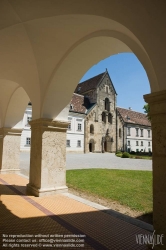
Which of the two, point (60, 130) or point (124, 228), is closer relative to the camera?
point (124, 228)

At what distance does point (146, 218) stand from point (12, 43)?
536 cm

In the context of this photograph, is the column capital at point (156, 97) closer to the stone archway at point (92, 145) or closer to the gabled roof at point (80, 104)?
the gabled roof at point (80, 104)

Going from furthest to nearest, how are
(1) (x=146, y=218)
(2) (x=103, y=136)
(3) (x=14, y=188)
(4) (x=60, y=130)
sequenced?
(2) (x=103, y=136), (3) (x=14, y=188), (4) (x=60, y=130), (1) (x=146, y=218)

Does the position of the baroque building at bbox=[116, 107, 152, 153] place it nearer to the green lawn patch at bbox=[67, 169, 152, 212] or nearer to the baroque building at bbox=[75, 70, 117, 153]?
the baroque building at bbox=[75, 70, 117, 153]

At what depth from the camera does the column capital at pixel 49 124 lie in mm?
5449

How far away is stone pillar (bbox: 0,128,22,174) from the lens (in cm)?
877

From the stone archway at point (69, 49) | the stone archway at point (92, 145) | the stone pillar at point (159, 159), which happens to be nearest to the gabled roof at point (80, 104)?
Answer: the stone archway at point (92, 145)

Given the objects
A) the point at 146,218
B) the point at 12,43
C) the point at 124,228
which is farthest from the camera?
the point at 12,43

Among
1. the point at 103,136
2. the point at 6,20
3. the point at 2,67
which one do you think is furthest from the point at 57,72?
the point at 103,136

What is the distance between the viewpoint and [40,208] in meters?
4.30

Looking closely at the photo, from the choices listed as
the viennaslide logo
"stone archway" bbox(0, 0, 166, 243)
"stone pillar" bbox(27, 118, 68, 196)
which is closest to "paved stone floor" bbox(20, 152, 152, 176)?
"stone pillar" bbox(27, 118, 68, 196)

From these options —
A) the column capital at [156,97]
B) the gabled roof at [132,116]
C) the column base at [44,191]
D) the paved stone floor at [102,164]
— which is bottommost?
the paved stone floor at [102,164]

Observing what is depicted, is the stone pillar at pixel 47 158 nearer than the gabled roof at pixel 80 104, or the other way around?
the stone pillar at pixel 47 158

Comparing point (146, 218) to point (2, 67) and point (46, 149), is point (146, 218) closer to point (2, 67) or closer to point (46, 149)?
point (46, 149)
